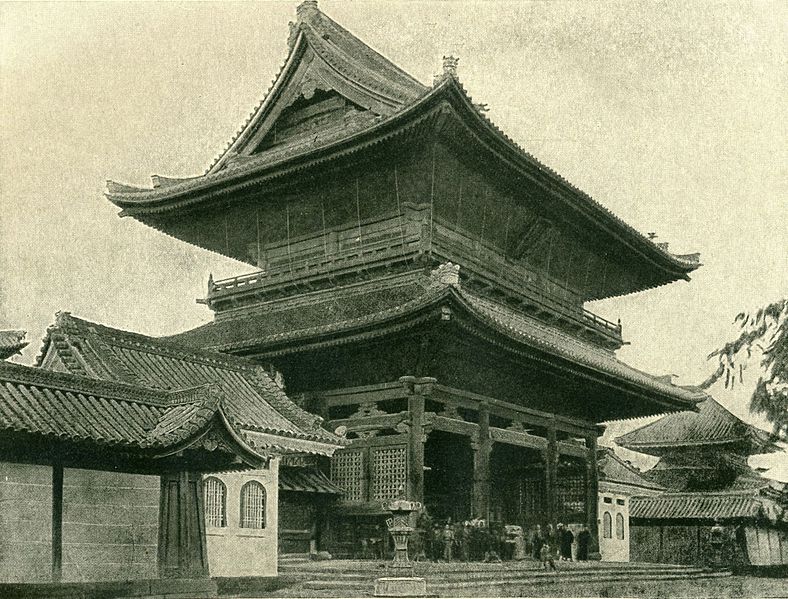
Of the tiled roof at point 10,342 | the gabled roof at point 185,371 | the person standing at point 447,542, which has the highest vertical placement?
the tiled roof at point 10,342

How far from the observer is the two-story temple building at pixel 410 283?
58.0 feet

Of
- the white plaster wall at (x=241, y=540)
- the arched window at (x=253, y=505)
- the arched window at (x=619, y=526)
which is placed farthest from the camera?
the arched window at (x=619, y=526)

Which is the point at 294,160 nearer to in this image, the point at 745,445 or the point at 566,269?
the point at 566,269

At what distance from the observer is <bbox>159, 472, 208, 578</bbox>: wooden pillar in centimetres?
1128

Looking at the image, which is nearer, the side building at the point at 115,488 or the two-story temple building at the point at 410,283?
the side building at the point at 115,488

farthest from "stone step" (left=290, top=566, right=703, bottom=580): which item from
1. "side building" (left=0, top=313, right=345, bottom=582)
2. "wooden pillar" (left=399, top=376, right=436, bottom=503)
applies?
"wooden pillar" (left=399, top=376, right=436, bottom=503)

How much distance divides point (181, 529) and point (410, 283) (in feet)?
28.2

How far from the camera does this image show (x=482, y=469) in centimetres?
1873

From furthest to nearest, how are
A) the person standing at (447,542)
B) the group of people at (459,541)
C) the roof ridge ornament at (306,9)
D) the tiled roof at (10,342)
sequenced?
the roof ridge ornament at (306,9) → the person standing at (447,542) → the group of people at (459,541) → the tiled roof at (10,342)

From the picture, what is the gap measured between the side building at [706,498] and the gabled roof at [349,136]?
44.4 feet

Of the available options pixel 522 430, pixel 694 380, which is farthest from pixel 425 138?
pixel 694 380

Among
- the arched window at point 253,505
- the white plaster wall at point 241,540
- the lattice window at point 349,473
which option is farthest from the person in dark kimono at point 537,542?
the arched window at point 253,505

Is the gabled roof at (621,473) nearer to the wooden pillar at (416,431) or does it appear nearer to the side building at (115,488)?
the wooden pillar at (416,431)

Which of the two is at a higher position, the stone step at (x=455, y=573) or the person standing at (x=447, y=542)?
the person standing at (x=447, y=542)
